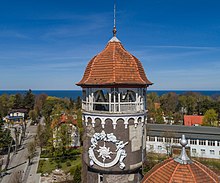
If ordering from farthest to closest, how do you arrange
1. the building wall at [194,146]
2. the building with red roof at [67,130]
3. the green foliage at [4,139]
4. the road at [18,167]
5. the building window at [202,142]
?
1. the green foliage at [4,139]
2. the building window at [202,142]
3. the building wall at [194,146]
4. the building with red roof at [67,130]
5. the road at [18,167]

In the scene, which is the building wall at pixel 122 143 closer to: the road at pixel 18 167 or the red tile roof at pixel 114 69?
the red tile roof at pixel 114 69

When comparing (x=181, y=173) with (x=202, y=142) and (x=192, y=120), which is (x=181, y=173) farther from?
(x=192, y=120)

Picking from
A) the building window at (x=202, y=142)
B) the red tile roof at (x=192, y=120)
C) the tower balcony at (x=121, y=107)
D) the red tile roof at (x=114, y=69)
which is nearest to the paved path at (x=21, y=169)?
the tower balcony at (x=121, y=107)

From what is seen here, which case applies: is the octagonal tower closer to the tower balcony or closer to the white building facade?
the tower balcony

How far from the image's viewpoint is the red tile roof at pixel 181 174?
9.21 meters

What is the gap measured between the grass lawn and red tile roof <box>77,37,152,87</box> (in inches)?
942

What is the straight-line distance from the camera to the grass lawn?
107 feet

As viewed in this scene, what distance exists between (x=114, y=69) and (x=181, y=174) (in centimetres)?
579

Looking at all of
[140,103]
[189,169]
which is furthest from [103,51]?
[189,169]

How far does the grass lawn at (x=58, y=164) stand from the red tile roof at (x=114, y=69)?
78.5 feet

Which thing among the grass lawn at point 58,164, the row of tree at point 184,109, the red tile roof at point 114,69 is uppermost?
the red tile roof at point 114,69

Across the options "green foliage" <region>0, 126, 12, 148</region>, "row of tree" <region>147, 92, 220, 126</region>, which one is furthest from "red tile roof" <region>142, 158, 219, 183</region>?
"row of tree" <region>147, 92, 220, 126</region>

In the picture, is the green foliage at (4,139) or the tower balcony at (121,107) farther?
the green foliage at (4,139)

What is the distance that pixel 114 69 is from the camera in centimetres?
1138
